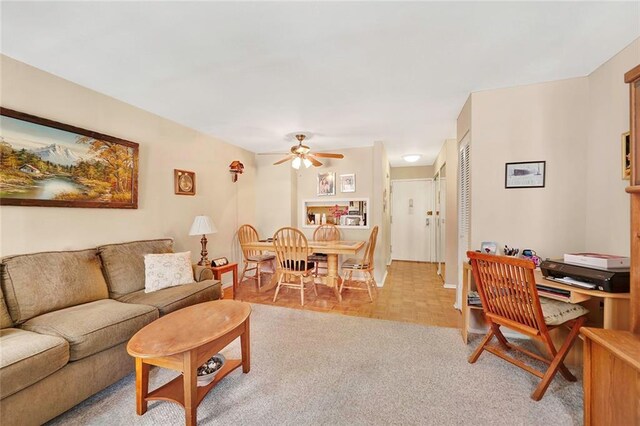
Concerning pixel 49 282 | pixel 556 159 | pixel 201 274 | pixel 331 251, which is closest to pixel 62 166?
pixel 49 282

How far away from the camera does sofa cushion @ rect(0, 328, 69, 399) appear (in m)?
1.20

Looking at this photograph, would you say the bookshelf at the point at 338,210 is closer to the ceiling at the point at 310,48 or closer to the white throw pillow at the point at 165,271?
the ceiling at the point at 310,48

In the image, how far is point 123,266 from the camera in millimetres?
2309

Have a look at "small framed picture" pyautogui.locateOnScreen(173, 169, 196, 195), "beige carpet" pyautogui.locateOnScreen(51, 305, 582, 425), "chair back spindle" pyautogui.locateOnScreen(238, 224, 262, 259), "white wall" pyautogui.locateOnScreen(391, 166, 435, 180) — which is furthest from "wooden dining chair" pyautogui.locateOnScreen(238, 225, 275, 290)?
"white wall" pyautogui.locateOnScreen(391, 166, 435, 180)

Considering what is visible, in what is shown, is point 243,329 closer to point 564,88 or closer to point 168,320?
point 168,320

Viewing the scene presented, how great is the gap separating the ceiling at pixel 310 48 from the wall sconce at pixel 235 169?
1.26 meters

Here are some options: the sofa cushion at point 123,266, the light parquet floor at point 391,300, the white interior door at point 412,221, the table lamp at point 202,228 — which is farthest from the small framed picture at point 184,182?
the white interior door at point 412,221

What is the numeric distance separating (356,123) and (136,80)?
2298mm

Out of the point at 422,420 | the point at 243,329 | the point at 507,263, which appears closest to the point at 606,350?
the point at 507,263

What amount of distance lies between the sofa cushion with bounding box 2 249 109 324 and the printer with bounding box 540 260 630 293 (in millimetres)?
3481

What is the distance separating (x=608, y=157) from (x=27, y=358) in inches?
153

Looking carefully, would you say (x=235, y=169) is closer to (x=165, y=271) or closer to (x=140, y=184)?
(x=140, y=184)

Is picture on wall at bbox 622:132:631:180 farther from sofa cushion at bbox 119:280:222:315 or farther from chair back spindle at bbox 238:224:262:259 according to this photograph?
chair back spindle at bbox 238:224:262:259

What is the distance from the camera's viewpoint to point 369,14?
1448mm
